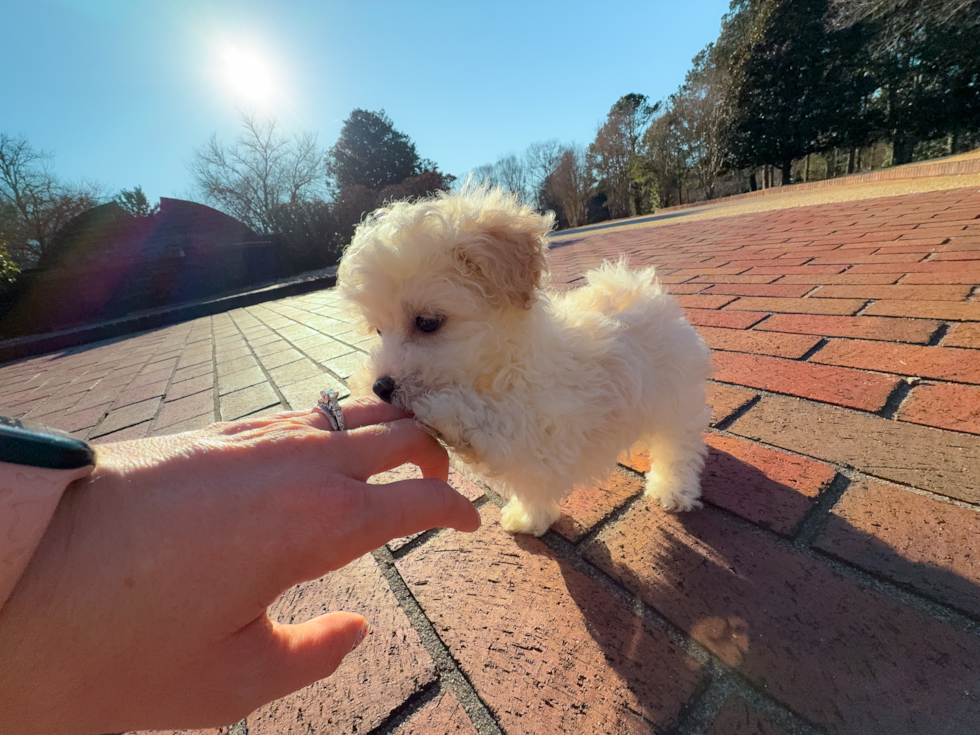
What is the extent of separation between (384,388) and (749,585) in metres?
1.27

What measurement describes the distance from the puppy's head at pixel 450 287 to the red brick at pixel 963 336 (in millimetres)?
2270

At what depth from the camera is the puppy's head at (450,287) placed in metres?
1.54

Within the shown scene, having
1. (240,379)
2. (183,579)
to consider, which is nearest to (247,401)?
(240,379)

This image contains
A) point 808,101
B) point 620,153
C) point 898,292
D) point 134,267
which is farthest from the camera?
point 620,153

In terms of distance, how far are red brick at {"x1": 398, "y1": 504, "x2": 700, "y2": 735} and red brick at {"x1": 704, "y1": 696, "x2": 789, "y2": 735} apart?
0.08 metres

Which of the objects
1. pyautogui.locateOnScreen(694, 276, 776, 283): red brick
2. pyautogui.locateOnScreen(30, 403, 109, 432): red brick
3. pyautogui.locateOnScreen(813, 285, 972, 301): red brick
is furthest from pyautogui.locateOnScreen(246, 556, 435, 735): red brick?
pyautogui.locateOnScreen(694, 276, 776, 283): red brick

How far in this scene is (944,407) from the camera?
6.05 ft

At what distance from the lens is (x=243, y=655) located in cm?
83

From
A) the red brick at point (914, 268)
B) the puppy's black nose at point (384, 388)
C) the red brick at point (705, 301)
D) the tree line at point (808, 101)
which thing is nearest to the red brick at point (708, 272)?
the red brick at point (705, 301)

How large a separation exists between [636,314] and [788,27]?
1058 inches

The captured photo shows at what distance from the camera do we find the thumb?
87 centimetres

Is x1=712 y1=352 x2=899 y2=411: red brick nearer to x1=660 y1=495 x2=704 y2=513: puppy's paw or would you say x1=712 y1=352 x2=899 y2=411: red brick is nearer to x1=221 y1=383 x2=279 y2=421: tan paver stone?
x1=660 y1=495 x2=704 y2=513: puppy's paw

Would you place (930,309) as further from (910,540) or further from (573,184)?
(573,184)

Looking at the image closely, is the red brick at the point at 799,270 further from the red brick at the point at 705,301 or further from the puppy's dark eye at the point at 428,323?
the puppy's dark eye at the point at 428,323
